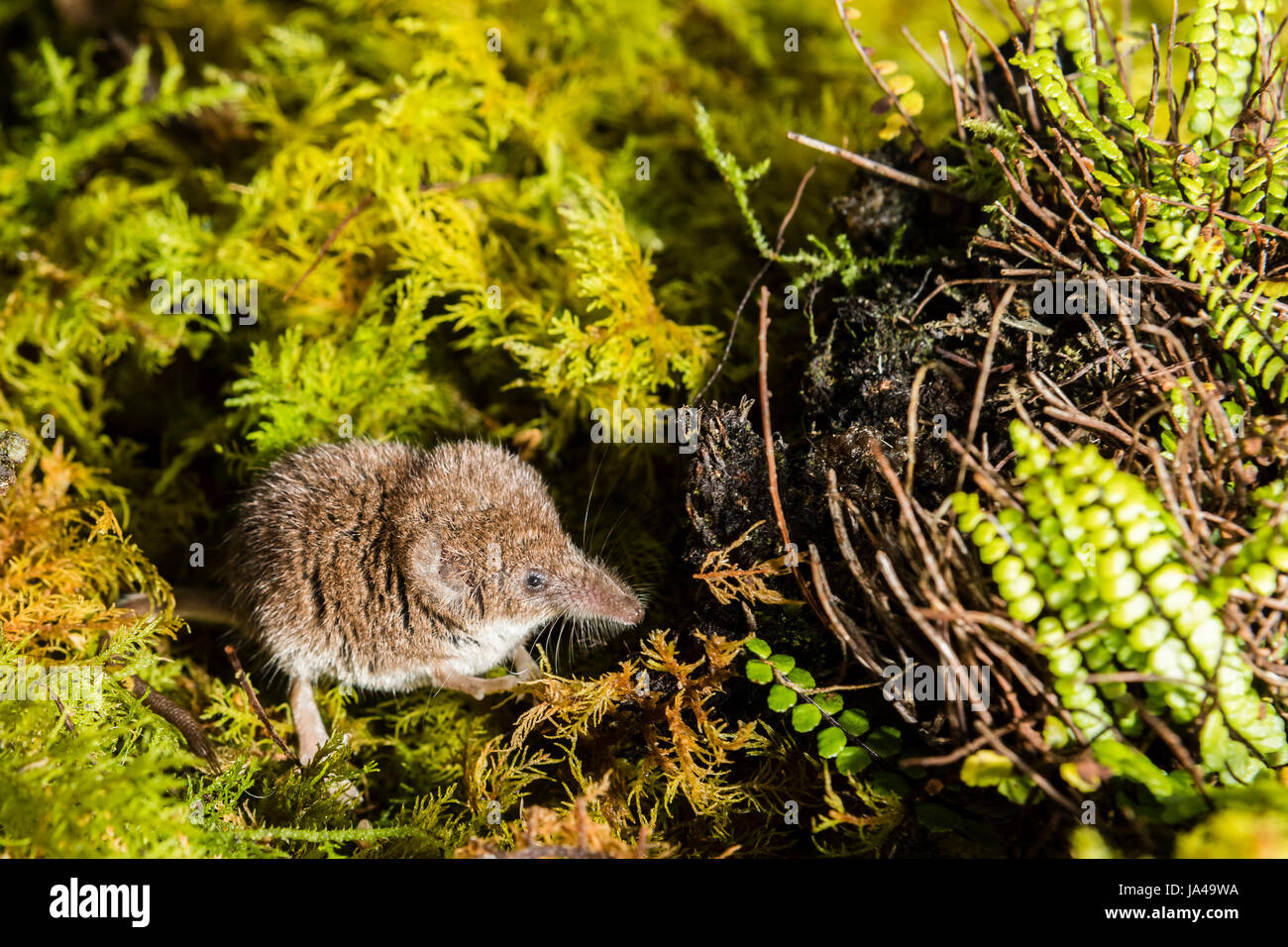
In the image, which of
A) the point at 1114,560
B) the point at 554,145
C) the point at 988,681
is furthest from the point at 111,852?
the point at 554,145

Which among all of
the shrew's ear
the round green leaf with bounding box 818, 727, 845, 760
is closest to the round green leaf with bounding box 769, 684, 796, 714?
the round green leaf with bounding box 818, 727, 845, 760

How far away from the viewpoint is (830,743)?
10.1 feet

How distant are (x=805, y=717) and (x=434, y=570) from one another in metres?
1.68

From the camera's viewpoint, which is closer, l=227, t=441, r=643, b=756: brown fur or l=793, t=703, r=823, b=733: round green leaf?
l=793, t=703, r=823, b=733: round green leaf

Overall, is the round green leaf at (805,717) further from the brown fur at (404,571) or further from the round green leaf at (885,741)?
the brown fur at (404,571)

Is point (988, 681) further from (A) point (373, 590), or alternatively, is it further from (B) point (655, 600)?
(A) point (373, 590)

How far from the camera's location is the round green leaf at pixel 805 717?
314 centimetres

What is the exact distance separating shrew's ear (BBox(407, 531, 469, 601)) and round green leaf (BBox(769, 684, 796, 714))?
1.42 metres

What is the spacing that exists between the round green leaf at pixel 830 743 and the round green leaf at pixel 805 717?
6cm

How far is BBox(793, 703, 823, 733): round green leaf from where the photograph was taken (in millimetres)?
3137

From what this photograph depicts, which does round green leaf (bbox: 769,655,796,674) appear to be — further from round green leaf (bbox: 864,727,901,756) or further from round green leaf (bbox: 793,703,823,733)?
round green leaf (bbox: 864,727,901,756)

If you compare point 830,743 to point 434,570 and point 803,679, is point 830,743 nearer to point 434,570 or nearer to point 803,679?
point 803,679

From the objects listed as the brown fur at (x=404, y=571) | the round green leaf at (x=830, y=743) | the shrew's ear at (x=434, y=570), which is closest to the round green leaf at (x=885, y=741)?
the round green leaf at (x=830, y=743)

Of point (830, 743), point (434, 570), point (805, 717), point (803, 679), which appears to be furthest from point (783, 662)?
point (434, 570)
